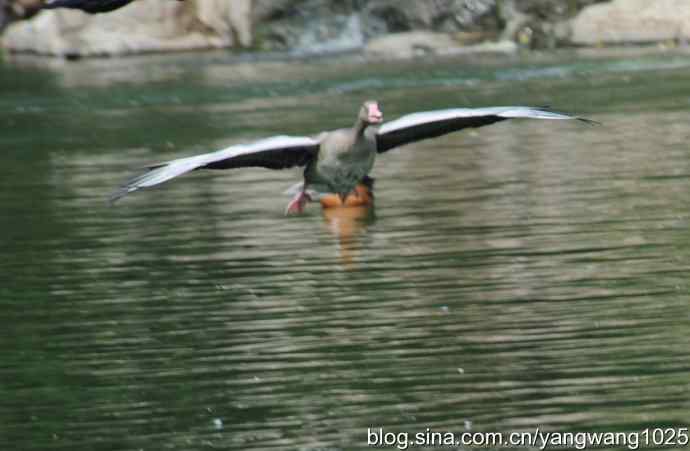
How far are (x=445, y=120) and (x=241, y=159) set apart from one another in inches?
56.7

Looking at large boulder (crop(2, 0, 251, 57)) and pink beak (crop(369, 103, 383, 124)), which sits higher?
pink beak (crop(369, 103, 383, 124))

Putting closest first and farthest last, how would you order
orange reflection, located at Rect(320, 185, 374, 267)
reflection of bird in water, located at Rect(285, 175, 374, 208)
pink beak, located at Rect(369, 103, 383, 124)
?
1. pink beak, located at Rect(369, 103, 383, 124)
2. orange reflection, located at Rect(320, 185, 374, 267)
3. reflection of bird in water, located at Rect(285, 175, 374, 208)

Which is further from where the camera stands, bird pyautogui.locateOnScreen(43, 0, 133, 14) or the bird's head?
bird pyautogui.locateOnScreen(43, 0, 133, 14)

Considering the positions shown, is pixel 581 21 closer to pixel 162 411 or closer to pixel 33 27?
pixel 33 27

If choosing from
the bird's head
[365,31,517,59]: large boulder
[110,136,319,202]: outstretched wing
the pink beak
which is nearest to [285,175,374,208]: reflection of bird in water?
[110,136,319,202]: outstretched wing

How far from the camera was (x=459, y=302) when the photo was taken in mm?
13391

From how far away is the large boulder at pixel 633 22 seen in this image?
34281 millimetres

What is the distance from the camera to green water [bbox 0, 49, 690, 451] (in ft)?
34.8

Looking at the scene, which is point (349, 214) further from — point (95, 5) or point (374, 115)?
point (374, 115)

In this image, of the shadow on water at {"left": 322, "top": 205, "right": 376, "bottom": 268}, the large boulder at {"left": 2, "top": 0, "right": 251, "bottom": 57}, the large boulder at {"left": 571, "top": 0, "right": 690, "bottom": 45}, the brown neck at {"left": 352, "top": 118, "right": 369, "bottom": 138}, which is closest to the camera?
the brown neck at {"left": 352, "top": 118, "right": 369, "bottom": 138}

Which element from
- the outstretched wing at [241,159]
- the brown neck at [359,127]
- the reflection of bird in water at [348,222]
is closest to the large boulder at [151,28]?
the reflection of bird in water at [348,222]

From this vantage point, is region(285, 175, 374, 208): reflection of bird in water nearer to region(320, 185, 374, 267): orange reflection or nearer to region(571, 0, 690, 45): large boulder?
region(320, 185, 374, 267): orange reflection

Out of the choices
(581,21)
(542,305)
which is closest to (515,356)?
(542,305)

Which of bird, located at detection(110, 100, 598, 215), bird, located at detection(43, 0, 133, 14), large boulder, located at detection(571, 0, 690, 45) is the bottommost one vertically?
large boulder, located at detection(571, 0, 690, 45)
